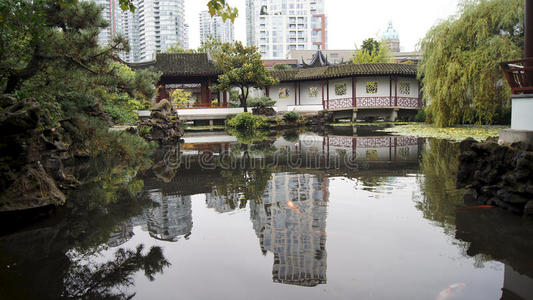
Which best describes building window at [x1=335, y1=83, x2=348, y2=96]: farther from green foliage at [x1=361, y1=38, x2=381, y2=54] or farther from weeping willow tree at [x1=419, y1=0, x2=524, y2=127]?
green foliage at [x1=361, y1=38, x2=381, y2=54]

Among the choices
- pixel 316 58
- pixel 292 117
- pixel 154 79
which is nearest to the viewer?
pixel 154 79

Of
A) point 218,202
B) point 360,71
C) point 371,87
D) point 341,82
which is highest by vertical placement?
point 360,71

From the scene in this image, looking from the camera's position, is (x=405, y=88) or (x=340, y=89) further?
(x=340, y=89)

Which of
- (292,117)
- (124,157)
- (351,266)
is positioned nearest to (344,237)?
(351,266)

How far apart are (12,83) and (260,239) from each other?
14.9 feet

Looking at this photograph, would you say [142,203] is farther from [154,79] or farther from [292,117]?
[292,117]

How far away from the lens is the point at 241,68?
26.0 metres

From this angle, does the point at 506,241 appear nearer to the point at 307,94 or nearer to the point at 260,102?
the point at 260,102

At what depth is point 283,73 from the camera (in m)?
31.7

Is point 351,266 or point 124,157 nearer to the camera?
point 351,266

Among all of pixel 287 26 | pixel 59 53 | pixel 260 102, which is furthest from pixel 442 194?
pixel 287 26

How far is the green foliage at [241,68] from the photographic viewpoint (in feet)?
85.8

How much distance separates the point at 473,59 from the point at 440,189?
13308 mm

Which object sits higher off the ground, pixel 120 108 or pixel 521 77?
pixel 120 108
